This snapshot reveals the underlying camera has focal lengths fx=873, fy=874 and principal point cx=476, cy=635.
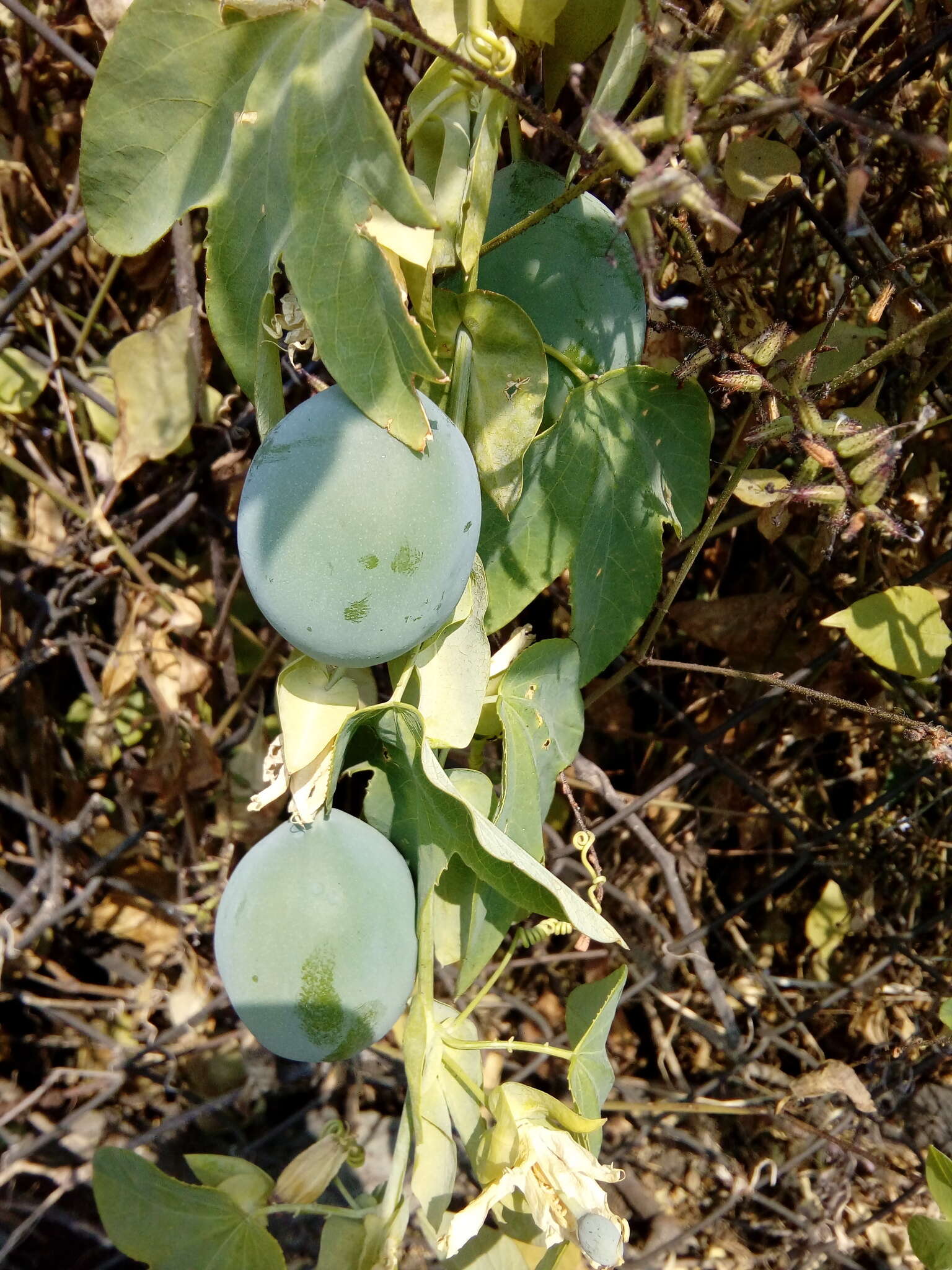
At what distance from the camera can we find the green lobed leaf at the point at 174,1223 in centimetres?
82

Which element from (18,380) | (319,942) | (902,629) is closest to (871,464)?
(902,629)

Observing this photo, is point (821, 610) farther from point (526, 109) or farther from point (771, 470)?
point (526, 109)

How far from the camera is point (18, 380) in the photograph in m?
1.08

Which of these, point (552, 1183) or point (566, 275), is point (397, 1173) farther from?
point (566, 275)

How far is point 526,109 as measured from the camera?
0.50 meters

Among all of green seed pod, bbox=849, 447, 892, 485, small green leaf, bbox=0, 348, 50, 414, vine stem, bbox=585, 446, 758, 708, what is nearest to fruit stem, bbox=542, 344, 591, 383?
vine stem, bbox=585, 446, 758, 708

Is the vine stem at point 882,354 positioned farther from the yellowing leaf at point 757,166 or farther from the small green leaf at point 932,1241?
the small green leaf at point 932,1241

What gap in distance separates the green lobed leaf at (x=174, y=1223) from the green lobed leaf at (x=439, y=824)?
0.40 meters

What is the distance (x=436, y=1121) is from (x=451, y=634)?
0.42 meters

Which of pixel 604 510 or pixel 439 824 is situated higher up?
pixel 604 510

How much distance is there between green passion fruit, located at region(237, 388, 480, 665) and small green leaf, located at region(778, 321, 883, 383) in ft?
1.29

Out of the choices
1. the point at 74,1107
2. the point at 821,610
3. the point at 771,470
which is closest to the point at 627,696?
the point at 821,610

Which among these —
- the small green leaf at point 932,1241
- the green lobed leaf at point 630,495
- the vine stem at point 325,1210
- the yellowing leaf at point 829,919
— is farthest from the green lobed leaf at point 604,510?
the yellowing leaf at point 829,919

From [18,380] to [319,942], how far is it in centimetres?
81
